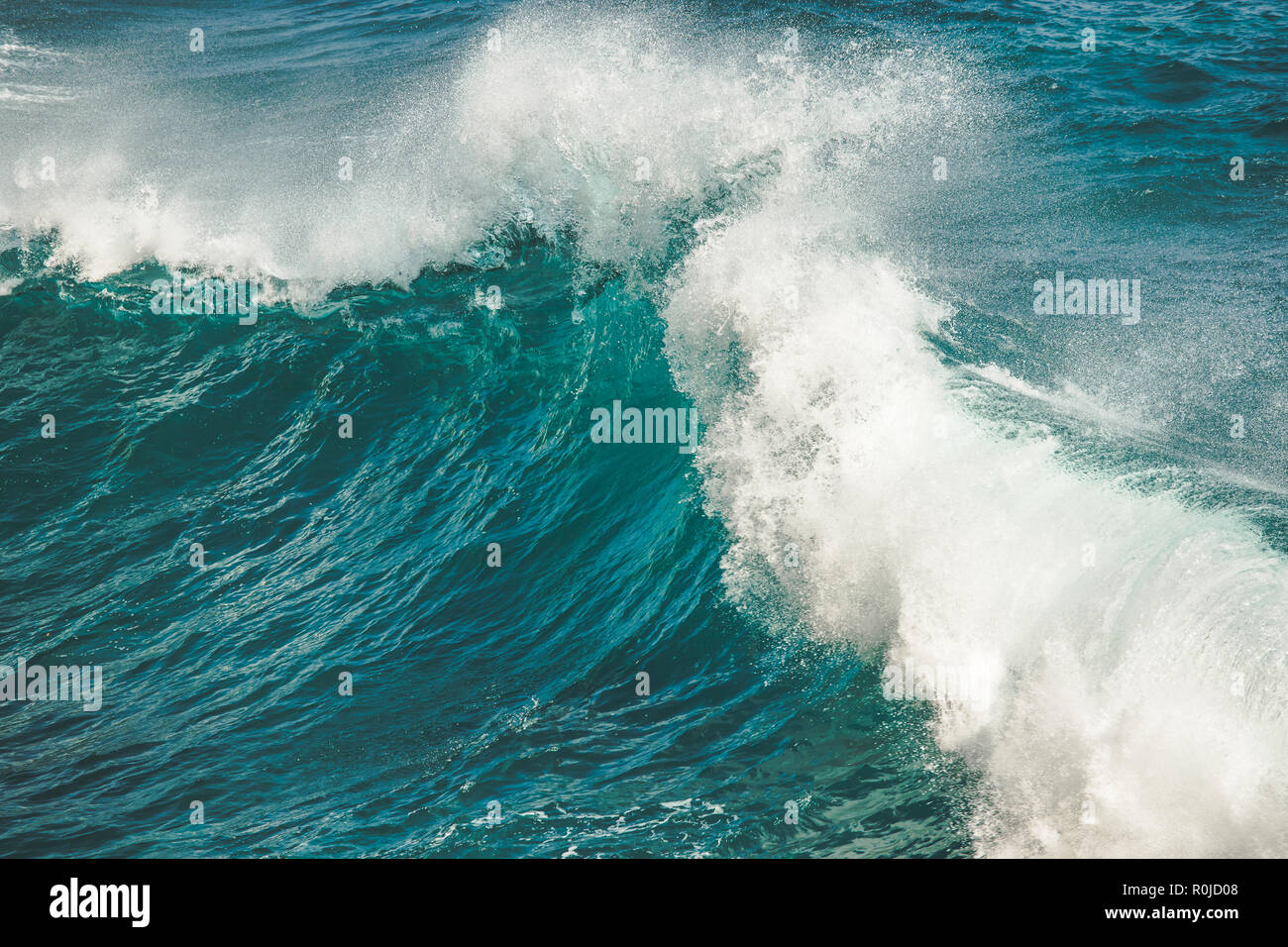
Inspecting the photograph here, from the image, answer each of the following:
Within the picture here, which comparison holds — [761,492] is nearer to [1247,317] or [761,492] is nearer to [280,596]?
[280,596]

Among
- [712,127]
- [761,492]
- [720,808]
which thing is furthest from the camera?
[712,127]

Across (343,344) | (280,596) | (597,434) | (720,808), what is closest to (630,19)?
(343,344)

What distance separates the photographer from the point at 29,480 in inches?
433

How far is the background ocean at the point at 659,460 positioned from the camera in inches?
259

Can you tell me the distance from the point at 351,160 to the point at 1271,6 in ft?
60.3

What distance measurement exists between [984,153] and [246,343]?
11488 millimetres

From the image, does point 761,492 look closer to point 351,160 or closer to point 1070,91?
point 351,160

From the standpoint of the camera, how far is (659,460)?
10.5 meters

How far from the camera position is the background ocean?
21.6 ft

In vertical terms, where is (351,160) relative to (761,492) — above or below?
A: above

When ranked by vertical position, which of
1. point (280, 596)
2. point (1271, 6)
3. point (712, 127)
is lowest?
point (280, 596)

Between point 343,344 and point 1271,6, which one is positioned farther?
point 1271,6

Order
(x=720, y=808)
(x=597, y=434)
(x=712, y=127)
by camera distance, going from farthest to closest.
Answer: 1. (x=712, y=127)
2. (x=597, y=434)
3. (x=720, y=808)

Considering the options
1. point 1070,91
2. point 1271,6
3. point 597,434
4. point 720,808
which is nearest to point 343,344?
point 597,434
